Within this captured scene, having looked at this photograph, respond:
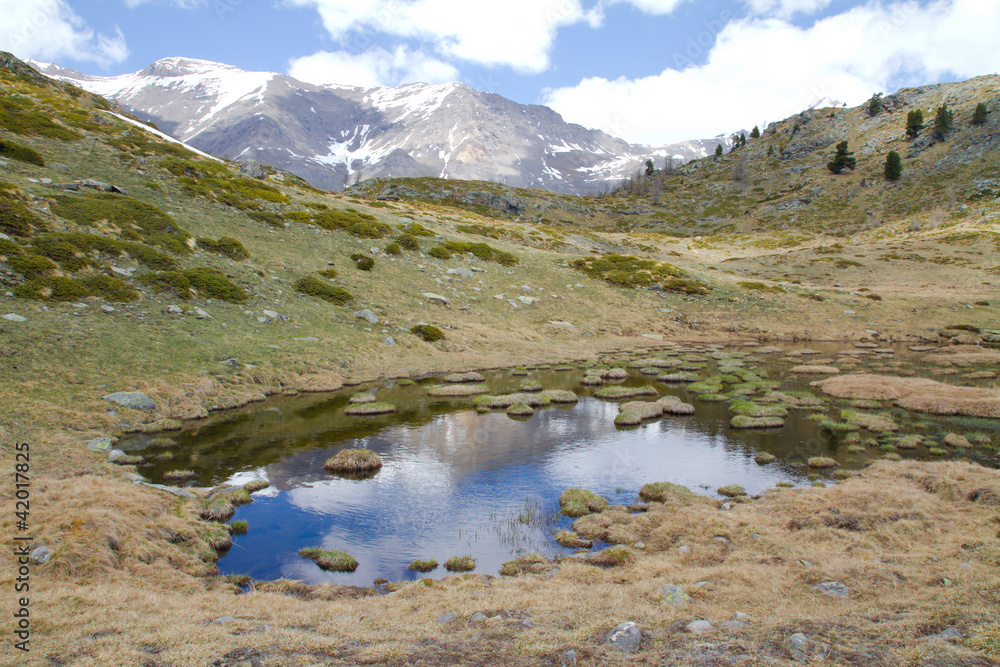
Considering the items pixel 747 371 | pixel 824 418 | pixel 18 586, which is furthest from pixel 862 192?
pixel 18 586

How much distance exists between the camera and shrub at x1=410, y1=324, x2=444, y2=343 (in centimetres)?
3935

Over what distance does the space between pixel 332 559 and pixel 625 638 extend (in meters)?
8.01

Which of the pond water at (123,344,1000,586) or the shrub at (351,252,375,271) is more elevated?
the shrub at (351,252,375,271)

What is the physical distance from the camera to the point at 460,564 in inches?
480

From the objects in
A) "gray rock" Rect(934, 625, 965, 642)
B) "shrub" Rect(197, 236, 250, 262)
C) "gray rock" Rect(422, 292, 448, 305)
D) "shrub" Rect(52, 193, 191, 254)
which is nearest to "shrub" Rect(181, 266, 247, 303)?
"shrub" Rect(52, 193, 191, 254)

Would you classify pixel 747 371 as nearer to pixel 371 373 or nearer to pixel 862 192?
pixel 371 373

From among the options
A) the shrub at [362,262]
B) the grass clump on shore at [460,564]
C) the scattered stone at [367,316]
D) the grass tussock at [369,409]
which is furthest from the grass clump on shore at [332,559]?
the shrub at [362,262]

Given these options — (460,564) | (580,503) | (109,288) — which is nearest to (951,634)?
(460,564)

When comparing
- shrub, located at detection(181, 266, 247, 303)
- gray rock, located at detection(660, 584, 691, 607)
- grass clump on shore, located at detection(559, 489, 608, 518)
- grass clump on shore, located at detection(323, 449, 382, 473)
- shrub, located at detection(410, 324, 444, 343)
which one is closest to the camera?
gray rock, located at detection(660, 584, 691, 607)

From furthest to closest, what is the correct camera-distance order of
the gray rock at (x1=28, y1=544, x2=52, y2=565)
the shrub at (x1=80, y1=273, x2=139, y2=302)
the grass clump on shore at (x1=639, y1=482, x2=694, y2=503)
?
the shrub at (x1=80, y1=273, x2=139, y2=302) < the grass clump on shore at (x1=639, y1=482, x2=694, y2=503) < the gray rock at (x1=28, y1=544, x2=52, y2=565)

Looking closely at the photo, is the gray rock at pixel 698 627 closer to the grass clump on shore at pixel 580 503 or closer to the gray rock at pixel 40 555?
the grass clump on shore at pixel 580 503

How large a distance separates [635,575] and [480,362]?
2746 cm

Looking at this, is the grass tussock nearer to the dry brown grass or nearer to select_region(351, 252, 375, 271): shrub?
select_region(351, 252, 375, 271): shrub

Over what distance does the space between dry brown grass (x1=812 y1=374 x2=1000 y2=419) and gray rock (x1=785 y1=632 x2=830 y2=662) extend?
24.7m
